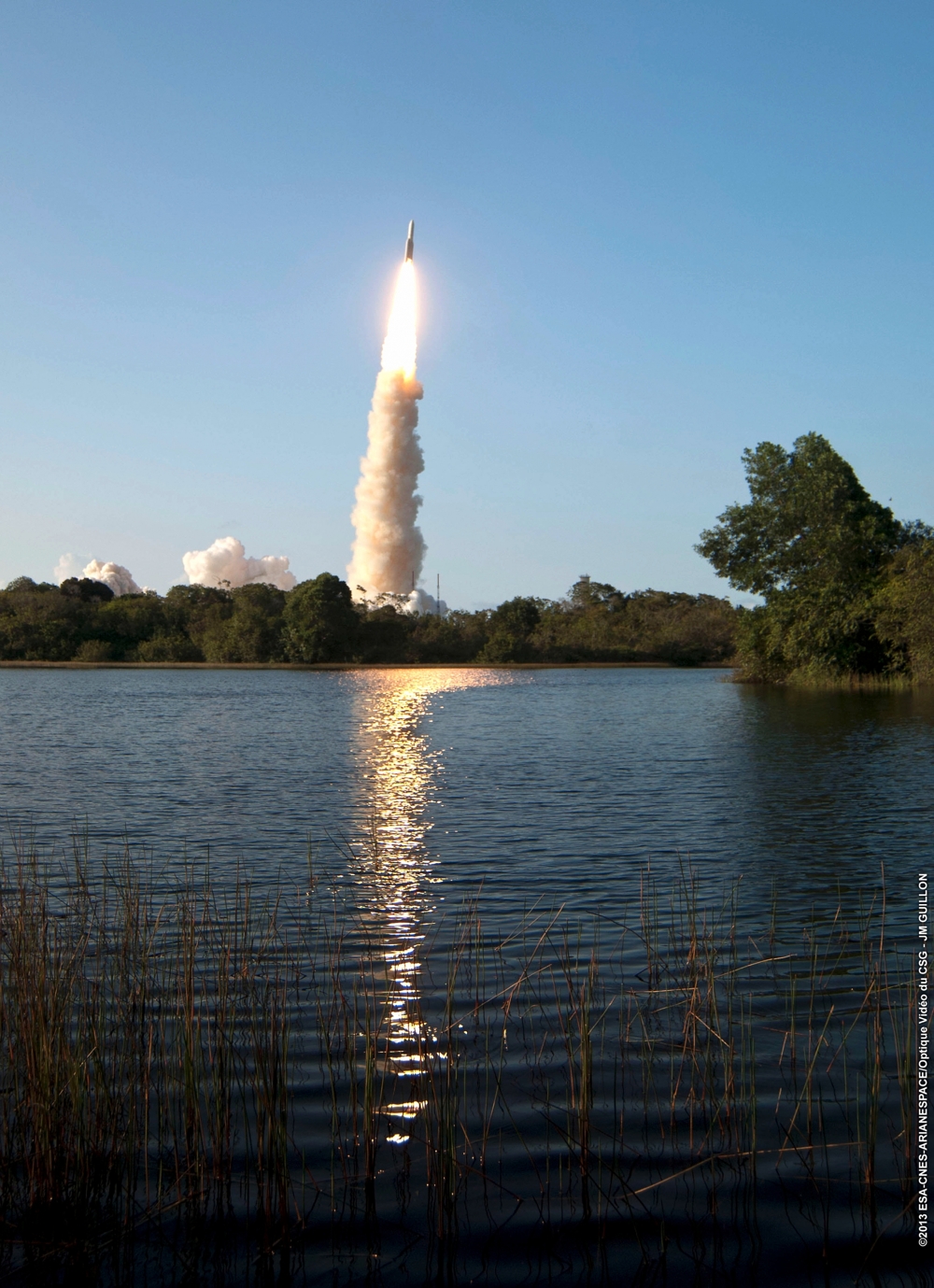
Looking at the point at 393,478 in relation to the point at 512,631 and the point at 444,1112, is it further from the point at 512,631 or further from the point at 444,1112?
the point at 444,1112

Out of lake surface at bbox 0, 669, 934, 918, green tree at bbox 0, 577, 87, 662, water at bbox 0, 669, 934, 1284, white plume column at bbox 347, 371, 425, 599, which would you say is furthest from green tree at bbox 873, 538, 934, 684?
green tree at bbox 0, 577, 87, 662

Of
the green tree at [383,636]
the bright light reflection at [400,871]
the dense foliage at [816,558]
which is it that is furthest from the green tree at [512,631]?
the bright light reflection at [400,871]

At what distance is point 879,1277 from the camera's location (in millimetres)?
4176

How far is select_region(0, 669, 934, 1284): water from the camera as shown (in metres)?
4.65

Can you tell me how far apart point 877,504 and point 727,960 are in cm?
5065

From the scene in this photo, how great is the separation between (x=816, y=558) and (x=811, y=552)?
0.60 metres

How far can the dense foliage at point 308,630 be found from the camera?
9775 centimetres

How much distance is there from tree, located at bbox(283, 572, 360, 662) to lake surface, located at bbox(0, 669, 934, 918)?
55.9m

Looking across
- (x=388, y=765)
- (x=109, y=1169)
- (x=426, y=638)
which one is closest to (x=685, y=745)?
(x=388, y=765)

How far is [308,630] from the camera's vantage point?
97.8 meters

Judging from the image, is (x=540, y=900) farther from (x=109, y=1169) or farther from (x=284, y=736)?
(x=284, y=736)

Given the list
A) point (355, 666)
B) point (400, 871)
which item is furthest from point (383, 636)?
point (400, 871)

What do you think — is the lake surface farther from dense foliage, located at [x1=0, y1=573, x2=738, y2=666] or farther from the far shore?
dense foliage, located at [x1=0, y1=573, x2=738, y2=666]

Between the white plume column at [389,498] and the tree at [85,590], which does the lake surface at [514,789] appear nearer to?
the white plume column at [389,498]
